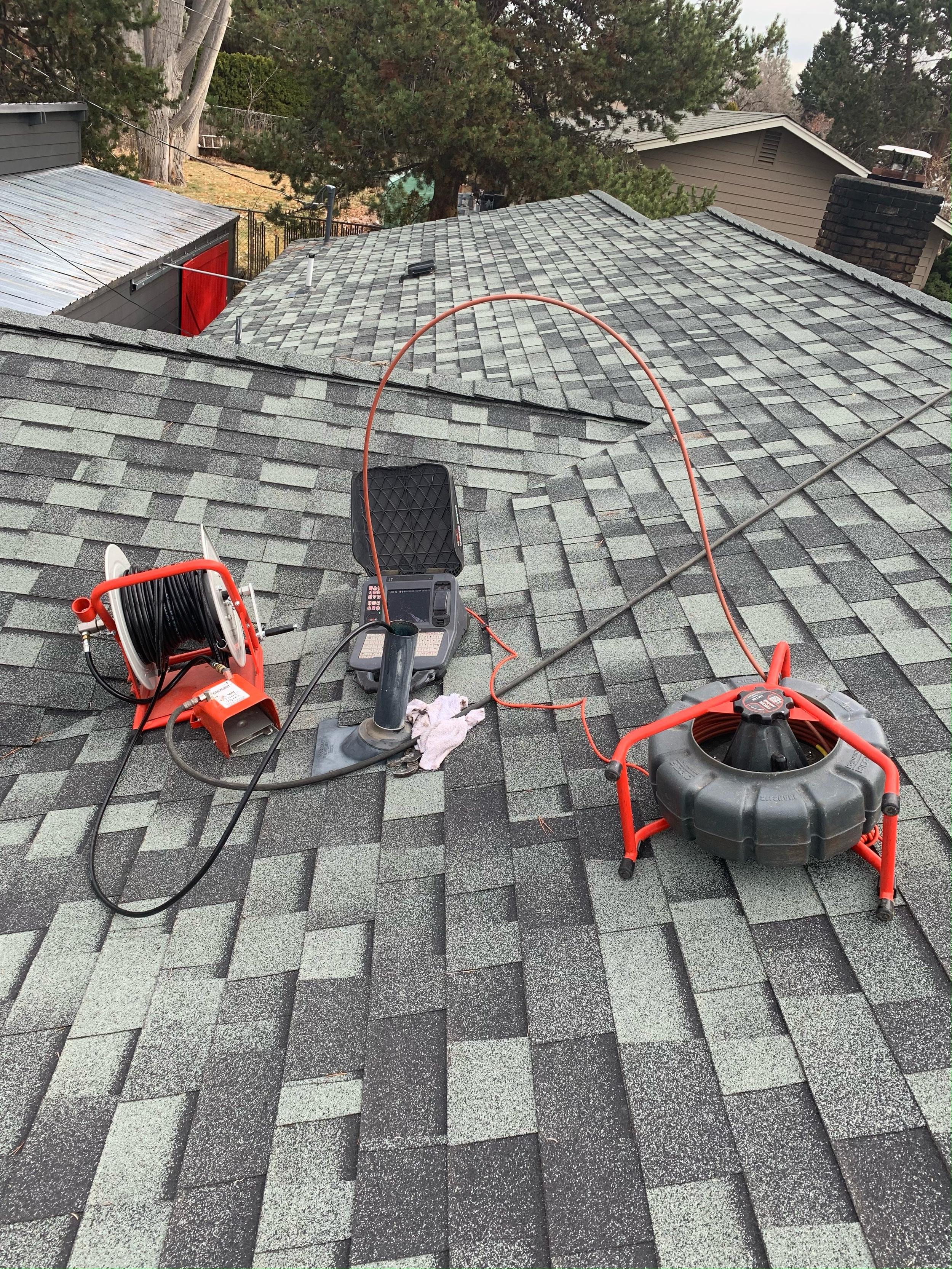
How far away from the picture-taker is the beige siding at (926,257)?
11.2m

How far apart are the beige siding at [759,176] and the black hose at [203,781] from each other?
2486 cm

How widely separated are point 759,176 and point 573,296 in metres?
19.2

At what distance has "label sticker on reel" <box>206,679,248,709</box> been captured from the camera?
352 centimetres

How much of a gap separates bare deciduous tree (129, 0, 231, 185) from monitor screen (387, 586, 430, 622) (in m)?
28.7

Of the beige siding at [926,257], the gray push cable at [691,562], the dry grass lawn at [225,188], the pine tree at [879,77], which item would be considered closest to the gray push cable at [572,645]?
the gray push cable at [691,562]

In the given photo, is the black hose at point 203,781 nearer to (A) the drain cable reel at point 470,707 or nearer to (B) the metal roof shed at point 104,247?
(A) the drain cable reel at point 470,707

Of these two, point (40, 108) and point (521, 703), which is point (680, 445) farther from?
point (40, 108)

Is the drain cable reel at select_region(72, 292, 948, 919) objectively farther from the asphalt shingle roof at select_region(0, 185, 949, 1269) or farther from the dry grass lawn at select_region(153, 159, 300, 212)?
the dry grass lawn at select_region(153, 159, 300, 212)

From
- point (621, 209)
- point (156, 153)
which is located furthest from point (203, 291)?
point (156, 153)

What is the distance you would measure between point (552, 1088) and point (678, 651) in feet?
6.33

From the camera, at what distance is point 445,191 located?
2402 centimetres

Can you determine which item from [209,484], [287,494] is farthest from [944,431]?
[209,484]

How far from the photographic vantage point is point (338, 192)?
23938 mm

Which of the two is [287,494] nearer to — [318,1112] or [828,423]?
[828,423]
